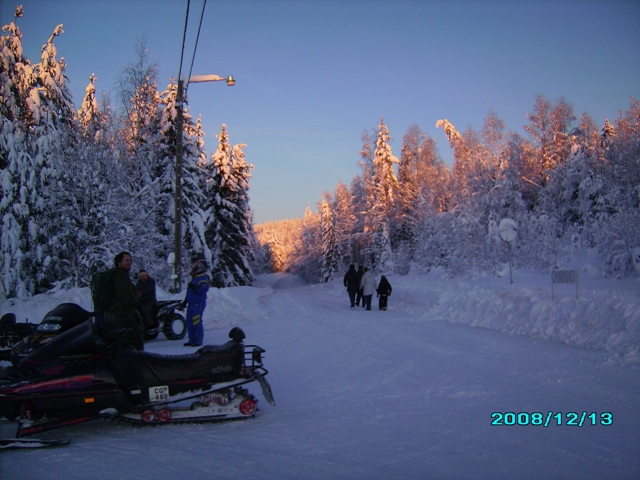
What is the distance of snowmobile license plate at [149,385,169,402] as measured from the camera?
509 centimetres

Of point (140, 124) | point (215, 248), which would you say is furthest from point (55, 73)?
point (215, 248)

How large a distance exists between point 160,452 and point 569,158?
32.3m

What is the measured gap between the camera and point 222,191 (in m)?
37.6

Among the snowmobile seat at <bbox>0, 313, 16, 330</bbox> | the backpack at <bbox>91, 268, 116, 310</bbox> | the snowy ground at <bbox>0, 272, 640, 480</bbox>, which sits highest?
the backpack at <bbox>91, 268, 116, 310</bbox>

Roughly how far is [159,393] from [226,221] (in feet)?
108

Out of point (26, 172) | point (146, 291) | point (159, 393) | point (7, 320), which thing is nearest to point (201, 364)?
point (159, 393)

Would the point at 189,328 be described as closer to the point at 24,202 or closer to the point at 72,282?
the point at 72,282

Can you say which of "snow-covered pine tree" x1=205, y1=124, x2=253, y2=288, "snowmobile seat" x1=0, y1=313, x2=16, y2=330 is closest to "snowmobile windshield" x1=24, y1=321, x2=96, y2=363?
"snowmobile seat" x1=0, y1=313, x2=16, y2=330

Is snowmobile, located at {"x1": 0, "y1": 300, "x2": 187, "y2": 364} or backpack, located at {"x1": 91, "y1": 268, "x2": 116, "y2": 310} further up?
backpack, located at {"x1": 91, "y1": 268, "x2": 116, "y2": 310}

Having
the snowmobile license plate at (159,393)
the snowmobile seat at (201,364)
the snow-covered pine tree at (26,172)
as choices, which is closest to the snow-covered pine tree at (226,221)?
the snow-covered pine tree at (26,172)

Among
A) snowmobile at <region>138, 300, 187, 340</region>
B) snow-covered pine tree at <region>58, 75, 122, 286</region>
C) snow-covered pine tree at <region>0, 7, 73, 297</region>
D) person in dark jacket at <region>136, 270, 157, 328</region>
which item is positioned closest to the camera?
person in dark jacket at <region>136, 270, 157, 328</region>

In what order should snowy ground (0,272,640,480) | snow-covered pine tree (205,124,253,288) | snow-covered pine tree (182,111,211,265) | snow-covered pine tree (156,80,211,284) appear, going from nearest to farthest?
snowy ground (0,272,640,480) < snow-covered pine tree (156,80,211,284) < snow-covered pine tree (182,111,211,265) < snow-covered pine tree (205,124,253,288)
